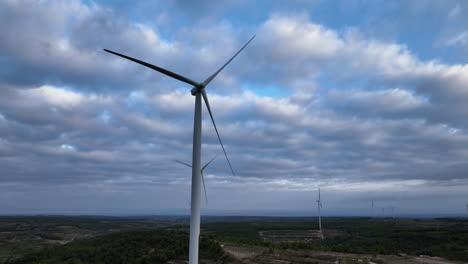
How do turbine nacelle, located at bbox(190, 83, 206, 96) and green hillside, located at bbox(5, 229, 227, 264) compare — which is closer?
turbine nacelle, located at bbox(190, 83, 206, 96)

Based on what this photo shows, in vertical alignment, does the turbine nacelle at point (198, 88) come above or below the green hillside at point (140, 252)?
above

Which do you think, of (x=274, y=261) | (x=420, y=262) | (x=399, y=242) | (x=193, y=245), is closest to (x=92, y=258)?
(x=274, y=261)

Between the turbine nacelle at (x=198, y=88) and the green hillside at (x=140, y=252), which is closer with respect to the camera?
the turbine nacelle at (x=198, y=88)

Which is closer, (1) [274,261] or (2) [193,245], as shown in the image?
(2) [193,245]

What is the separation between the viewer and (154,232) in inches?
3314

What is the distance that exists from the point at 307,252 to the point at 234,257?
14.0m

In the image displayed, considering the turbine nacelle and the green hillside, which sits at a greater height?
the turbine nacelle

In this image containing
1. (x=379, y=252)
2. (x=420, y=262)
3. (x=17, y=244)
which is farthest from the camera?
(x=17, y=244)

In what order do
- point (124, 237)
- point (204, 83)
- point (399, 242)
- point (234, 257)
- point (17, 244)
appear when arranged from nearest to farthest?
point (204, 83), point (234, 257), point (124, 237), point (399, 242), point (17, 244)

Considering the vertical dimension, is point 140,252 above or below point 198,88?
below

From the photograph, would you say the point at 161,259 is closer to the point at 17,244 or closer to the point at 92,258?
the point at 92,258

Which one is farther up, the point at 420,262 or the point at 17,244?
the point at 420,262

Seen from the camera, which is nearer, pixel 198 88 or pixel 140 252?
pixel 198 88

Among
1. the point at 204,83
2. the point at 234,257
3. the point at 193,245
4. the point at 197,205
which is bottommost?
the point at 234,257
